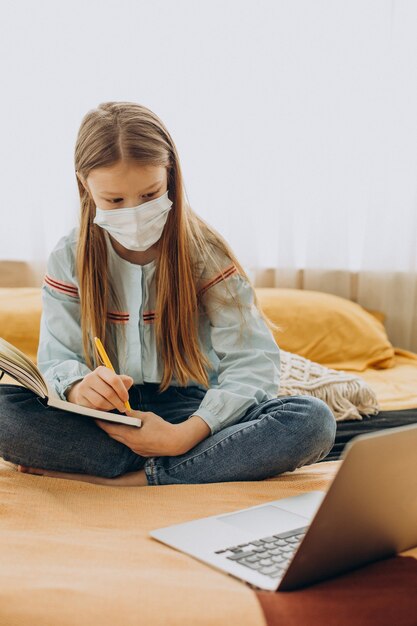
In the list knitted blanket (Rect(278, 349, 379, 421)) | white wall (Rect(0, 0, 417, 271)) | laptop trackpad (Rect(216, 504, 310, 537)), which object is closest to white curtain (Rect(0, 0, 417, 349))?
white wall (Rect(0, 0, 417, 271))

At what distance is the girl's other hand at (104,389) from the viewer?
1.12m

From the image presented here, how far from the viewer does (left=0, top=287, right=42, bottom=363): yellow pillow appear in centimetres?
195

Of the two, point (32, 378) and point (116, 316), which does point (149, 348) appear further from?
point (32, 378)

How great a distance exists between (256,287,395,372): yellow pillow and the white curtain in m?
0.25

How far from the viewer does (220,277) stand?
1.36 metres

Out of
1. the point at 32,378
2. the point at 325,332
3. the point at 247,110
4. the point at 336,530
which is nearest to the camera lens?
the point at 336,530

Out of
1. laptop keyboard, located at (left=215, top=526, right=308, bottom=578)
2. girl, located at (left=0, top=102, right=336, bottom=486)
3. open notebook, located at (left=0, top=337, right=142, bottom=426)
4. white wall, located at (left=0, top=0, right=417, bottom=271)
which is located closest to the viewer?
laptop keyboard, located at (left=215, top=526, right=308, bottom=578)

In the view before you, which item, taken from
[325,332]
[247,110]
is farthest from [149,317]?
[247,110]

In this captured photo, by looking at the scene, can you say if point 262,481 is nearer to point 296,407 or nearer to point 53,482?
point 296,407

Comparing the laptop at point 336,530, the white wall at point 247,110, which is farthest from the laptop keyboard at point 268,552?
the white wall at point 247,110

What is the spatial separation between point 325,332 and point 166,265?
912 millimetres

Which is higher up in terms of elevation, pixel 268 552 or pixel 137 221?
pixel 137 221

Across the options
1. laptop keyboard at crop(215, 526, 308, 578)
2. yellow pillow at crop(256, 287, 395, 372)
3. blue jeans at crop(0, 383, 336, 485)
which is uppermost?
laptop keyboard at crop(215, 526, 308, 578)

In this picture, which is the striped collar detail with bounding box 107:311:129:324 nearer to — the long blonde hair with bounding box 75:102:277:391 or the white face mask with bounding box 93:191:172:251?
the long blonde hair with bounding box 75:102:277:391
